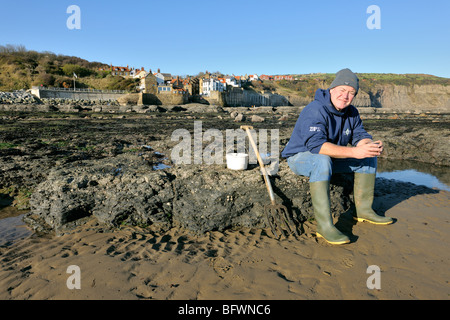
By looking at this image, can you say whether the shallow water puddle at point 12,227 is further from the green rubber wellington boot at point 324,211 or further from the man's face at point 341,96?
the man's face at point 341,96

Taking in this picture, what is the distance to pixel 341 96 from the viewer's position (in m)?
3.61

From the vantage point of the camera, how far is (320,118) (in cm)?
350

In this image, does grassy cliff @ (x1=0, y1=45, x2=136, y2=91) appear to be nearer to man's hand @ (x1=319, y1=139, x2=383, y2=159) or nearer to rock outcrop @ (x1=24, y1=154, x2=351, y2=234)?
rock outcrop @ (x1=24, y1=154, x2=351, y2=234)

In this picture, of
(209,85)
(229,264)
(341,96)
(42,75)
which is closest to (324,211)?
(229,264)

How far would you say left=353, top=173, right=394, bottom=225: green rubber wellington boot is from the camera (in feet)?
12.8

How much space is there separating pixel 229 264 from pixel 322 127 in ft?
7.09

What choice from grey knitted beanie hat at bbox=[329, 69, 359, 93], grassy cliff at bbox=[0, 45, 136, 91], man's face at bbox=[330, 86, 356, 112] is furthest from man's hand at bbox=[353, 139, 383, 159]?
grassy cliff at bbox=[0, 45, 136, 91]

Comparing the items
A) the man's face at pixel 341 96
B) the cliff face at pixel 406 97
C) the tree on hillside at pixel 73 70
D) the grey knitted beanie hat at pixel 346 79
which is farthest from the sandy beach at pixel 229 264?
the cliff face at pixel 406 97

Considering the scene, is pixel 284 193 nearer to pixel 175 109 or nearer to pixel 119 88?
pixel 175 109

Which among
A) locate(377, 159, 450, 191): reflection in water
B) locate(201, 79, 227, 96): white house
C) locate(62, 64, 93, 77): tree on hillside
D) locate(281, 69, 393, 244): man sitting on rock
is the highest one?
locate(62, 64, 93, 77): tree on hillside

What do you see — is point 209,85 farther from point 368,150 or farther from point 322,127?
point 368,150

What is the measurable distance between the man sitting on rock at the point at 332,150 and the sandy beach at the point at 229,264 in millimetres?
320

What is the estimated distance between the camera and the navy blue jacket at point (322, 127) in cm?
345

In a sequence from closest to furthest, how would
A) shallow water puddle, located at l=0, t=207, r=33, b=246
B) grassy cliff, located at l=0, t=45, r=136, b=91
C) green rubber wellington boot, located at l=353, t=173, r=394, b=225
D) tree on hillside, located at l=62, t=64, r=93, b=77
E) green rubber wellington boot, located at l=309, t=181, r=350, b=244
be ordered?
green rubber wellington boot, located at l=309, t=181, r=350, b=244 < shallow water puddle, located at l=0, t=207, r=33, b=246 < green rubber wellington boot, located at l=353, t=173, r=394, b=225 < grassy cliff, located at l=0, t=45, r=136, b=91 < tree on hillside, located at l=62, t=64, r=93, b=77
